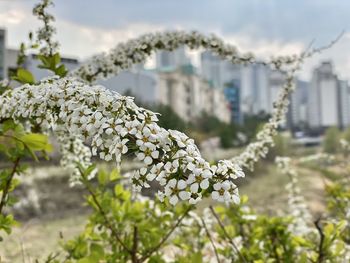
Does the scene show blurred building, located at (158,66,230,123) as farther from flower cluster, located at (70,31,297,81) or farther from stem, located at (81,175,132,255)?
stem, located at (81,175,132,255)

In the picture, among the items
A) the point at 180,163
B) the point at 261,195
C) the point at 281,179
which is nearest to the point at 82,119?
the point at 180,163

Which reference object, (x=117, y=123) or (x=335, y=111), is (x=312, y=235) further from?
(x=335, y=111)

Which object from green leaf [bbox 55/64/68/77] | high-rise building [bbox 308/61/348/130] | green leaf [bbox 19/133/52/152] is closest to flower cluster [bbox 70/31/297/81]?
green leaf [bbox 55/64/68/77]

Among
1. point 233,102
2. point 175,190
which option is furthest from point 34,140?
point 233,102

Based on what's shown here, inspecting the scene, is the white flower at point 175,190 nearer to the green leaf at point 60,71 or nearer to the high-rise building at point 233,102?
the green leaf at point 60,71

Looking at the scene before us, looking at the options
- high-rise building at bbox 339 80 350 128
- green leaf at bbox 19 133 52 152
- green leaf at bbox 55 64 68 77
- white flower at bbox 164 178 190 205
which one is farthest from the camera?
high-rise building at bbox 339 80 350 128

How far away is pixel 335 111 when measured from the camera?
98625 millimetres

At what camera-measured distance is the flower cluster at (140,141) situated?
97 centimetres

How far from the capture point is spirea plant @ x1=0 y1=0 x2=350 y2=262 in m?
1.00

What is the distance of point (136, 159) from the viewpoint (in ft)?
3.34

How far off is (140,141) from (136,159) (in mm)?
63

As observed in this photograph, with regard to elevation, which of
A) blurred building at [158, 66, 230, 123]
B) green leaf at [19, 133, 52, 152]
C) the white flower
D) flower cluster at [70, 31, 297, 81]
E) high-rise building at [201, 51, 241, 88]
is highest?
high-rise building at [201, 51, 241, 88]

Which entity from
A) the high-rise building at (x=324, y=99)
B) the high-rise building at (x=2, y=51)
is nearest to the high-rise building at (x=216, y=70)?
the high-rise building at (x=324, y=99)

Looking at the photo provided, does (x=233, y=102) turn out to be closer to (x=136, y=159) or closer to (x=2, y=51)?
(x=2, y=51)
